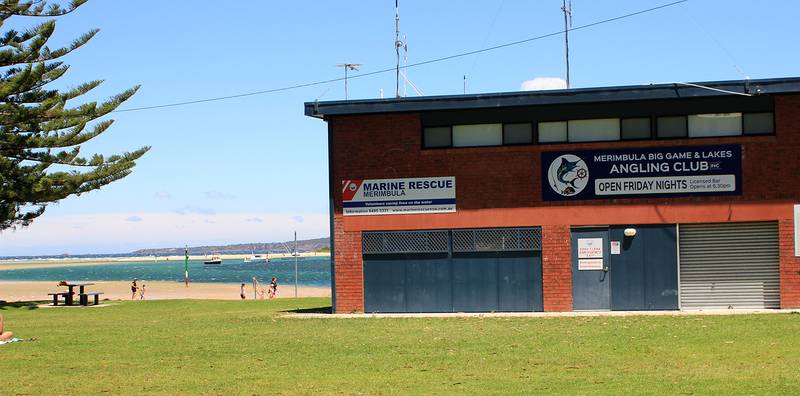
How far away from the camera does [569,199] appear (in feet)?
84.6

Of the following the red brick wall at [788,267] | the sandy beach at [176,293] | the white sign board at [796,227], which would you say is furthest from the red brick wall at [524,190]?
the sandy beach at [176,293]

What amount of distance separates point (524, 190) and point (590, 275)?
99.0 inches

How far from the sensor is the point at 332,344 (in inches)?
727

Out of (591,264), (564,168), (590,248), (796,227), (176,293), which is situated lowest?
(176,293)

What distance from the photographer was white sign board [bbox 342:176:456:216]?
26281 millimetres

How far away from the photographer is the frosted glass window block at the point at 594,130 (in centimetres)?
2577

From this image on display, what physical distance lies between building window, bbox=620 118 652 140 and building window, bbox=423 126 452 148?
4.11 m

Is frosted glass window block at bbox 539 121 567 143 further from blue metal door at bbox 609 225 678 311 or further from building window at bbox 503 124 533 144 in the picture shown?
blue metal door at bbox 609 225 678 311

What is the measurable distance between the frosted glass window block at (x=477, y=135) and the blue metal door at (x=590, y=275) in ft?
9.44

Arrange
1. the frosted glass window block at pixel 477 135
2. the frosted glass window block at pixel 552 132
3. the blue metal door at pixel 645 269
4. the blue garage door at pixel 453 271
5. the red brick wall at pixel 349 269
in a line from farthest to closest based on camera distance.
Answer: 1. the red brick wall at pixel 349 269
2. the frosted glass window block at pixel 477 135
3. the blue garage door at pixel 453 271
4. the frosted glass window block at pixel 552 132
5. the blue metal door at pixel 645 269

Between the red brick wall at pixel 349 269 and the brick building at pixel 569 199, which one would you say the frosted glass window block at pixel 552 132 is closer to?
the brick building at pixel 569 199

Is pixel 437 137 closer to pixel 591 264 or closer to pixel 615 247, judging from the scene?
pixel 591 264

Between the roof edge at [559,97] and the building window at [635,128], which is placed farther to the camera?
the building window at [635,128]

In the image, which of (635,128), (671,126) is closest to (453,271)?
(635,128)
